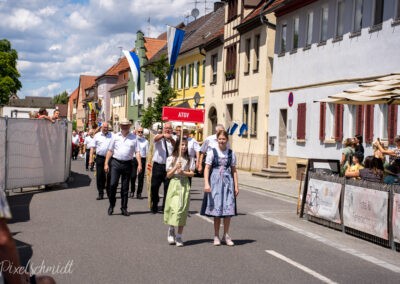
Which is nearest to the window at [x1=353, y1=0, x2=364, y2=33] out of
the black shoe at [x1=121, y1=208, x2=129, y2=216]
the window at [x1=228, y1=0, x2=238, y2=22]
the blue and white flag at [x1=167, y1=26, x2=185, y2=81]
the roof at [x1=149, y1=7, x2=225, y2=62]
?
the blue and white flag at [x1=167, y1=26, x2=185, y2=81]

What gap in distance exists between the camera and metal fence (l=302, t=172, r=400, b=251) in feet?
34.4

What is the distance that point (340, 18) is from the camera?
24.6 metres

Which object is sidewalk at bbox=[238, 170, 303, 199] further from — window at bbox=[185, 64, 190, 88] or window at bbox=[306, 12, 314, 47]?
window at bbox=[185, 64, 190, 88]

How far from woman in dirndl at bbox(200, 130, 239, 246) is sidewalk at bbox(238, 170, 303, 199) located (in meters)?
9.74

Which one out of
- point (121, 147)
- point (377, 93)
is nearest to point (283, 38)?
point (377, 93)

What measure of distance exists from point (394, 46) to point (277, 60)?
10737 mm

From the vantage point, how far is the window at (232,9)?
126ft

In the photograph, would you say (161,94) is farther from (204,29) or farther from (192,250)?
(192,250)

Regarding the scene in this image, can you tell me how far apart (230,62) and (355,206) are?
27.6 m

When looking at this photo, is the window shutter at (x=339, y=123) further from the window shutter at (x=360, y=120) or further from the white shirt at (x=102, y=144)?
the white shirt at (x=102, y=144)

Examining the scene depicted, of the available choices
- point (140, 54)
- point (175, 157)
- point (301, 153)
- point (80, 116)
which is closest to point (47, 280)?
point (175, 157)

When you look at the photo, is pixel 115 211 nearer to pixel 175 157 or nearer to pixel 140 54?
pixel 175 157

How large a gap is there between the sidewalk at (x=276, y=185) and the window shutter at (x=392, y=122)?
129 inches

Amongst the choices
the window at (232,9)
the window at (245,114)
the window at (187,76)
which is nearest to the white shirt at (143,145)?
the window at (245,114)
